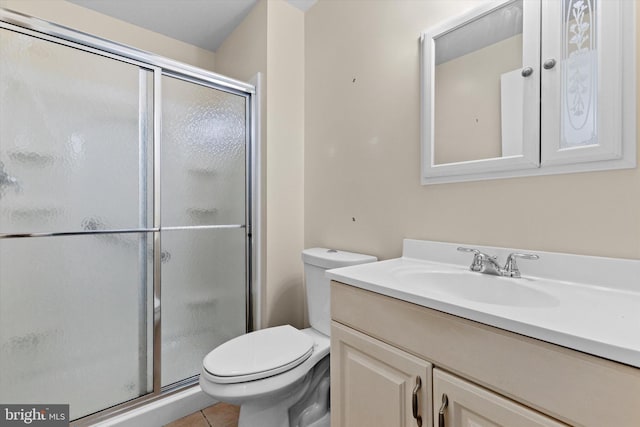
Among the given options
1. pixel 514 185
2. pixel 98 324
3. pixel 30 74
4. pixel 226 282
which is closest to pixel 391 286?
pixel 514 185

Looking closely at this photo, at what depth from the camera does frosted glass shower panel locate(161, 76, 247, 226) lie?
161 cm

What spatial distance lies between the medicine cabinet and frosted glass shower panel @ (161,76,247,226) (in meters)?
1.14

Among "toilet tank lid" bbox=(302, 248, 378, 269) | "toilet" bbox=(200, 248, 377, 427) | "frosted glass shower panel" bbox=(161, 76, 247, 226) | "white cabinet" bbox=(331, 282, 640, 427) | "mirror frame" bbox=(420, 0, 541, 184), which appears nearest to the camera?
"white cabinet" bbox=(331, 282, 640, 427)

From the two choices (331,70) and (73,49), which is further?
(331,70)

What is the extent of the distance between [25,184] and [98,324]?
72cm

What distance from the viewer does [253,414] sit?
1.18 m

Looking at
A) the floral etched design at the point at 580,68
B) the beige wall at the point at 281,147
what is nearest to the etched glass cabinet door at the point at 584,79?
the floral etched design at the point at 580,68

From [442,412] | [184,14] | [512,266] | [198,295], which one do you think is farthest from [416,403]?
[184,14]

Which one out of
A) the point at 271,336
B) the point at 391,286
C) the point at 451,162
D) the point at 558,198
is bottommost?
the point at 271,336

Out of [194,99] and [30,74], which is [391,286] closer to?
[194,99]

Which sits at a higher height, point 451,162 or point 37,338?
point 451,162

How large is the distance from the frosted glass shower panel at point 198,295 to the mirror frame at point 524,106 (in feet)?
3.98

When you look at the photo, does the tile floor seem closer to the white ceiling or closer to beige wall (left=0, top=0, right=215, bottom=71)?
beige wall (left=0, top=0, right=215, bottom=71)

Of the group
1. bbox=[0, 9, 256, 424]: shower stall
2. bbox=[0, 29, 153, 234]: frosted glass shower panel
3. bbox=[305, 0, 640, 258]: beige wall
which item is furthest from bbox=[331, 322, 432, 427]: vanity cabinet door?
bbox=[0, 29, 153, 234]: frosted glass shower panel
